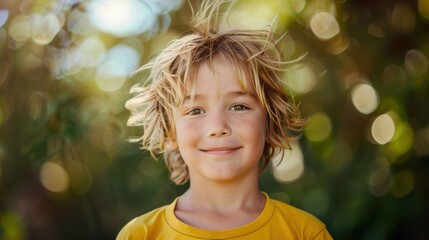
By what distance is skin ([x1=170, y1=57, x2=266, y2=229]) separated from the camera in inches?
85.2

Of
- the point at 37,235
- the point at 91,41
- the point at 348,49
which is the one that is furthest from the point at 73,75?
the point at 348,49

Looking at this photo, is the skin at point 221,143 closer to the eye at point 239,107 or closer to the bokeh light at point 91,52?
the eye at point 239,107

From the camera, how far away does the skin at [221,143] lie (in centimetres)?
216

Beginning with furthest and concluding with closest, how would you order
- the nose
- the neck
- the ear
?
the ear < the neck < the nose

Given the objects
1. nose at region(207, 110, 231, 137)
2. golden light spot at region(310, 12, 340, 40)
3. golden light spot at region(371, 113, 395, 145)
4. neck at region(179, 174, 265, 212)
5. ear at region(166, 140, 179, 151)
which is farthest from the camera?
golden light spot at region(310, 12, 340, 40)

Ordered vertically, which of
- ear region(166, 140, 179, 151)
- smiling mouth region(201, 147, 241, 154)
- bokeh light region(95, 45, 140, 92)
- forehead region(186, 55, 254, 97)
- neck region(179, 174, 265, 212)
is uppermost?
bokeh light region(95, 45, 140, 92)

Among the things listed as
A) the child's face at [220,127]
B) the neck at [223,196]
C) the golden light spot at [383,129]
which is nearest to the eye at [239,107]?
the child's face at [220,127]

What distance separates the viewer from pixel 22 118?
331 centimetres

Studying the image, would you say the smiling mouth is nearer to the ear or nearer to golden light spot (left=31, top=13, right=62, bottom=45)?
the ear

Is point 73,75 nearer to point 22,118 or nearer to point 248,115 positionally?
point 22,118

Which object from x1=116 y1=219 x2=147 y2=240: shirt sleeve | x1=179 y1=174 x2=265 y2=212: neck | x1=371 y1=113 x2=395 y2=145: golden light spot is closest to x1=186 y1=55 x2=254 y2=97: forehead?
x1=179 y1=174 x2=265 y2=212: neck

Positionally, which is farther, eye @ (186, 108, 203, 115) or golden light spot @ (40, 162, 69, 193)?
golden light spot @ (40, 162, 69, 193)

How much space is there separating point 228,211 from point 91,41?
1.37 m

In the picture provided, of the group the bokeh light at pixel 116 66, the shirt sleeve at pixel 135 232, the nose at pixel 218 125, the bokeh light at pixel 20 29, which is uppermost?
the bokeh light at pixel 20 29
